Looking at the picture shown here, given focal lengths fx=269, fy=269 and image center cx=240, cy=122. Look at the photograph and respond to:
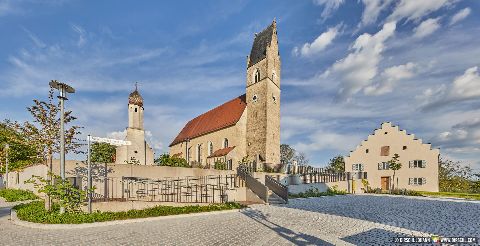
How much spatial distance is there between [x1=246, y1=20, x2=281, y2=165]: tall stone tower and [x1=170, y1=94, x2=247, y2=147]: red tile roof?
228 cm

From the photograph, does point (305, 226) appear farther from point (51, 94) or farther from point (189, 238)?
point (51, 94)

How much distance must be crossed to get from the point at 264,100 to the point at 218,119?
381 inches

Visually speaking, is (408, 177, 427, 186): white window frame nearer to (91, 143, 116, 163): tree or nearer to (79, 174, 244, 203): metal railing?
(79, 174, 244, 203): metal railing

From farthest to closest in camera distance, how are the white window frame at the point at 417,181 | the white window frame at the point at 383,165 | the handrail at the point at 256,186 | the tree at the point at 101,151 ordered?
the tree at the point at 101,151 → the white window frame at the point at 383,165 → the white window frame at the point at 417,181 → the handrail at the point at 256,186

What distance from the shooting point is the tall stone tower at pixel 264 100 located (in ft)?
117

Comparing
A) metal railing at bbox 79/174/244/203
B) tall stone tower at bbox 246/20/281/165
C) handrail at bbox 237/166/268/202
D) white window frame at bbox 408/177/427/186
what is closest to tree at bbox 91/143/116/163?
tall stone tower at bbox 246/20/281/165

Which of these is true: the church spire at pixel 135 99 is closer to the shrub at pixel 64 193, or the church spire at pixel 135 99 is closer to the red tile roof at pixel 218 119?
the red tile roof at pixel 218 119

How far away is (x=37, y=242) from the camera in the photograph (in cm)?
731

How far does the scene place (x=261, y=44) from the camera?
39.8m

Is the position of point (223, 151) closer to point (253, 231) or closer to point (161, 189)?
point (161, 189)

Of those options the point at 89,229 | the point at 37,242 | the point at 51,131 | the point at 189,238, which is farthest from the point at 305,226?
the point at 51,131

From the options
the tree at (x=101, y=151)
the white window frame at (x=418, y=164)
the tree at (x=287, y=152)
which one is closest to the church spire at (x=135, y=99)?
the tree at (x=101, y=151)

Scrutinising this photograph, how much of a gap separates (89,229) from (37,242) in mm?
1787

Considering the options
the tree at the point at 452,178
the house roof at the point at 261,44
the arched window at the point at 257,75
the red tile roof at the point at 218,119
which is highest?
the house roof at the point at 261,44
